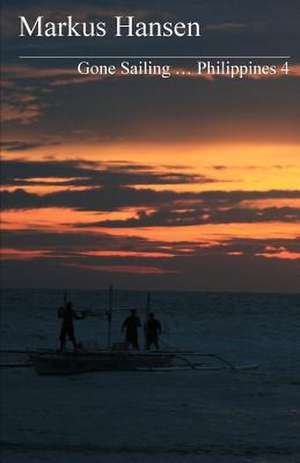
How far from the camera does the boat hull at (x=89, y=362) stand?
2575cm

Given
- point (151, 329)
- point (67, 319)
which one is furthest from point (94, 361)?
point (151, 329)

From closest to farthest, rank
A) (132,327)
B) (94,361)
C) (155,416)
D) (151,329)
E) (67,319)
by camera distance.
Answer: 1. (155,416)
2. (94,361)
3. (67,319)
4. (132,327)
5. (151,329)

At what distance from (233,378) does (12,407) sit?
811cm

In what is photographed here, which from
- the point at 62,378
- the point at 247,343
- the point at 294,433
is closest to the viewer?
the point at 294,433

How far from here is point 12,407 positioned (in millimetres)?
19016

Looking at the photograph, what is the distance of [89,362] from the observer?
25.9 m

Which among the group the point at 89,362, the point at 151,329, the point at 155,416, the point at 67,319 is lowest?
the point at 155,416

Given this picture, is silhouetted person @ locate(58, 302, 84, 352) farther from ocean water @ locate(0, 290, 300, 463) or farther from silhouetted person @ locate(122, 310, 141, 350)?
silhouetted person @ locate(122, 310, 141, 350)

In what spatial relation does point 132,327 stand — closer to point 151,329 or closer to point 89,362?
point 151,329

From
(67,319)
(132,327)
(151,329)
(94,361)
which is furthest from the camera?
(151,329)

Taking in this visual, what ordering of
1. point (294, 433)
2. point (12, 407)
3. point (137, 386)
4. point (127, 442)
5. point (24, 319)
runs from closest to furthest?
1. point (127, 442)
2. point (294, 433)
3. point (12, 407)
4. point (137, 386)
5. point (24, 319)

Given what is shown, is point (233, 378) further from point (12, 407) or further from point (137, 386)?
point (12, 407)

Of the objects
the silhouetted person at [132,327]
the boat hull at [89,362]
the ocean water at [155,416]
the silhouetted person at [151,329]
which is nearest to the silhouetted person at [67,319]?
the ocean water at [155,416]

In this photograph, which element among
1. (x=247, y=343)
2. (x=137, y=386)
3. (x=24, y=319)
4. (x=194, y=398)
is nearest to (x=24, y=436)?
(x=194, y=398)
